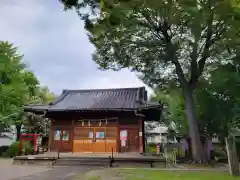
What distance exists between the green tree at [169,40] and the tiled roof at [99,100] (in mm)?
2901

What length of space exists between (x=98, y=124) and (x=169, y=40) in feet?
30.8

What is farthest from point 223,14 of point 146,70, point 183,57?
point 146,70

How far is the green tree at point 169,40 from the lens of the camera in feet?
45.4

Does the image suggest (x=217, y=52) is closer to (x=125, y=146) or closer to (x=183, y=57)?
(x=183, y=57)

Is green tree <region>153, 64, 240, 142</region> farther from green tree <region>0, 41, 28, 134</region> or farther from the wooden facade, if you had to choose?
green tree <region>0, 41, 28, 134</region>

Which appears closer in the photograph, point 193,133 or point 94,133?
point 193,133

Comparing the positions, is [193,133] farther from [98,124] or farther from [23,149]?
[23,149]

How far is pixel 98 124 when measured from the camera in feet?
72.2

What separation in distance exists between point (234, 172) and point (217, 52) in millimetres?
9118

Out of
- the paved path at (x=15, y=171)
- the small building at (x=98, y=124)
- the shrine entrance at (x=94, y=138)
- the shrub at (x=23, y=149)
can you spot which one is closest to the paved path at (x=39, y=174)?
the paved path at (x=15, y=171)

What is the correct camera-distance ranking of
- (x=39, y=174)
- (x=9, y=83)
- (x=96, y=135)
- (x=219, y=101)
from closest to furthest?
(x=39, y=174), (x=219, y=101), (x=96, y=135), (x=9, y=83)

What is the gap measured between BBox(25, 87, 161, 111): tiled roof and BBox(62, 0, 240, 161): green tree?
2901 mm

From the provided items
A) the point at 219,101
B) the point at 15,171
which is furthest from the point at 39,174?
the point at 219,101

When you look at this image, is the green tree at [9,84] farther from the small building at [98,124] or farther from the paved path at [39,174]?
the paved path at [39,174]
